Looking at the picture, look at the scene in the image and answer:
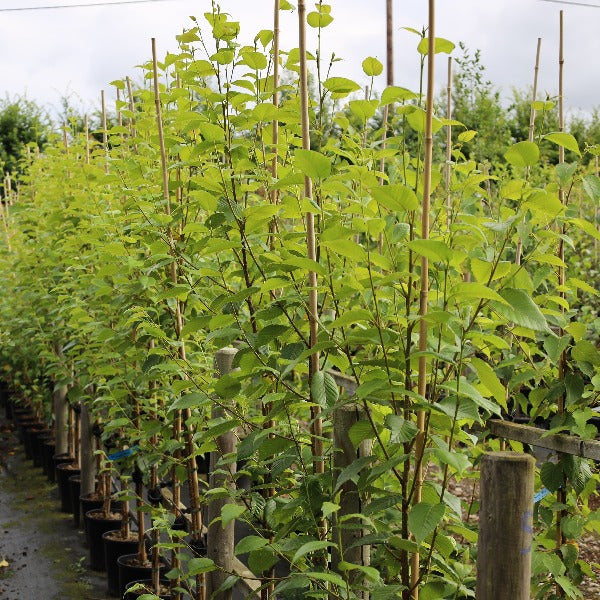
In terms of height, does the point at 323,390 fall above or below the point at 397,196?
below

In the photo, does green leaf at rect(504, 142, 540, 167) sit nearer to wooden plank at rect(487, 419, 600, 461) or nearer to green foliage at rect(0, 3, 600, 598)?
green foliage at rect(0, 3, 600, 598)

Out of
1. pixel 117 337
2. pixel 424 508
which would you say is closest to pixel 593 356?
pixel 424 508

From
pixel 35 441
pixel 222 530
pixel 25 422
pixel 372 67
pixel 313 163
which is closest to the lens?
pixel 313 163

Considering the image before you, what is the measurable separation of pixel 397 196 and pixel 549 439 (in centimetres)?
116

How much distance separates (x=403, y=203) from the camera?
4.96 feet

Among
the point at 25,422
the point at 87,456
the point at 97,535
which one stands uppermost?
the point at 87,456

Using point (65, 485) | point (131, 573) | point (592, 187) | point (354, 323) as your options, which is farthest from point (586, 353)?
point (65, 485)

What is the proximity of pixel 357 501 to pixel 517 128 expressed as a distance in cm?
2293

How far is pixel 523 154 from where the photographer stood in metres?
1.49

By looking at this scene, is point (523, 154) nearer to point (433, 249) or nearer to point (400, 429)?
point (433, 249)

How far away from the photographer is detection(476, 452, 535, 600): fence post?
4.47 ft

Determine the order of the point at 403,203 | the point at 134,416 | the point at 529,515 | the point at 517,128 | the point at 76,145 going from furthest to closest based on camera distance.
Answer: the point at 517,128 < the point at 76,145 < the point at 134,416 < the point at 403,203 < the point at 529,515

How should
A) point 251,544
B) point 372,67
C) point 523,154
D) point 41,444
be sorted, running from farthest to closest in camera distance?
point 41,444 → point 372,67 → point 251,544 → point 523,154

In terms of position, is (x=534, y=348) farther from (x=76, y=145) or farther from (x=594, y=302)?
(x=594, y=302)
